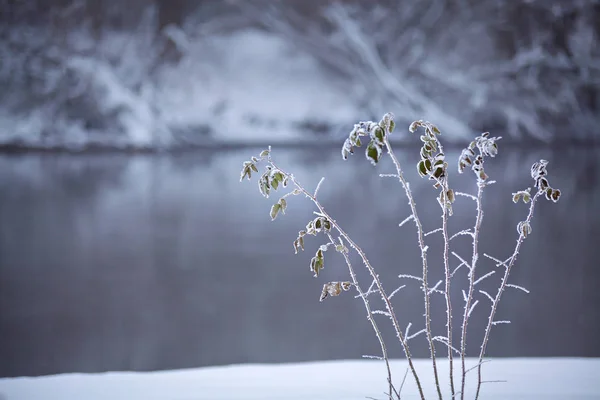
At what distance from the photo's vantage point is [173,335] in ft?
8.12

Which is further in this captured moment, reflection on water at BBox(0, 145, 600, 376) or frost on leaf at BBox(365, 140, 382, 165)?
reflection on water at BBox(0, 145, 600, 376)

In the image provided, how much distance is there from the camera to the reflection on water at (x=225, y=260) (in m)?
2.45

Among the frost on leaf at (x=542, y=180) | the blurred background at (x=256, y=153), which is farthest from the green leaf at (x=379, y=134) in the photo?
the blurred background at (x=256, y=153)

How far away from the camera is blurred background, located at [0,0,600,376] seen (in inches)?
99.8

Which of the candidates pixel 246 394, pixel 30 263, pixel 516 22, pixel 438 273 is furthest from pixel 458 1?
pixel 30 263

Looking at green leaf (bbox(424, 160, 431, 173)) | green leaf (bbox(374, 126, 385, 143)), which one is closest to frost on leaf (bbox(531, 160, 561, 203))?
green leaf (bbox(424, 160, 431, 173))

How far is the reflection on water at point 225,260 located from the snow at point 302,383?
1.07ft

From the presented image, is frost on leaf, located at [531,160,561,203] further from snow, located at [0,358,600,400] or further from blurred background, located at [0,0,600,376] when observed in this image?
blurred background, located at [0,0,600,376]

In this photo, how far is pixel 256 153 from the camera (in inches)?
116

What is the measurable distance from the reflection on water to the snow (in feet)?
1.07

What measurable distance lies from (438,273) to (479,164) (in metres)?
1.68

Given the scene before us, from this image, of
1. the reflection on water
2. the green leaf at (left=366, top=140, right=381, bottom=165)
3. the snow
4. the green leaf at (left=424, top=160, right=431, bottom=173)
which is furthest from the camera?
the reflection on water

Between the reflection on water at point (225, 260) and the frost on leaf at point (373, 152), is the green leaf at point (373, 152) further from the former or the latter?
the reflection on water at point (225, 260)

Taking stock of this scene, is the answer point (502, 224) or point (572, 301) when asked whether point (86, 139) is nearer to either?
point (502, 224)
